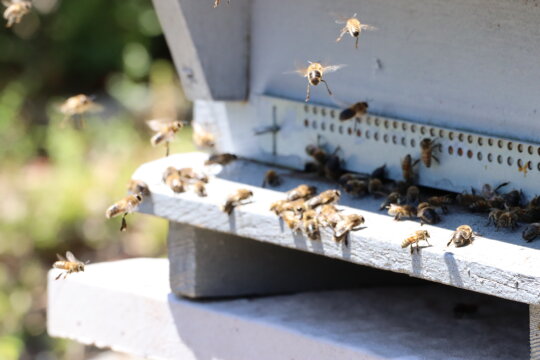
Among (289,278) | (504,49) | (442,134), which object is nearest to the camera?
(504,49)

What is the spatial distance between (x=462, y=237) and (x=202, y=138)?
1539 millimetres

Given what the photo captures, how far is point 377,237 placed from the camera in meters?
3.31

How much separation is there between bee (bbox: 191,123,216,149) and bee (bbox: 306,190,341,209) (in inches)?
33.3

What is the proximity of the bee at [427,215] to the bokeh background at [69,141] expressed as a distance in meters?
4.78

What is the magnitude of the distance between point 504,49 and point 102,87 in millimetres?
8909

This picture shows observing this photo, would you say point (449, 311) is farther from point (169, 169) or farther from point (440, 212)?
point (169, 169)

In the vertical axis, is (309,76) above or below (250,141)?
above

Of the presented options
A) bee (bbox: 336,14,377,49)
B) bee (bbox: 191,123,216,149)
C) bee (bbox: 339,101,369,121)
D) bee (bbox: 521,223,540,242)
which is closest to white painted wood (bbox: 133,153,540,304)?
bee (bbox: 521,223,540,242)

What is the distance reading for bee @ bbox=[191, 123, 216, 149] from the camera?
440 cm

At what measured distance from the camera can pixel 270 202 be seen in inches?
147

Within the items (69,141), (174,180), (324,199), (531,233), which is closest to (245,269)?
(174,180)

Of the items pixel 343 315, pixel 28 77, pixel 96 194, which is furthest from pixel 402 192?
pixel 28 77

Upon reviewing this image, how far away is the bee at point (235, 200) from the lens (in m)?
3.69

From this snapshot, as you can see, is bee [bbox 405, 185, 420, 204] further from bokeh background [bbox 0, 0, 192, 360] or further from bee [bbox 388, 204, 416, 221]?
bokeh background [bbox 0, 0, 192, 360]
